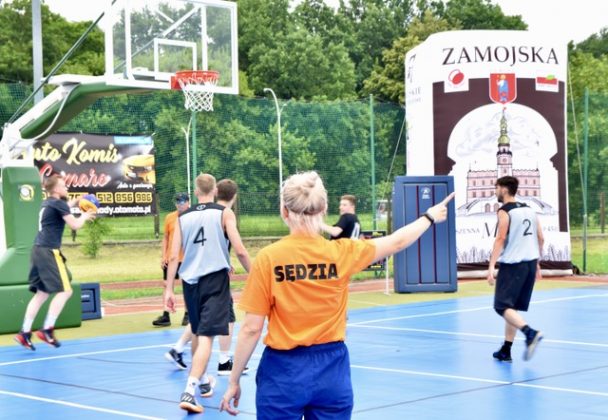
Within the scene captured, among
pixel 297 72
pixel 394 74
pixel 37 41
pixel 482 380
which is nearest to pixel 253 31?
pixel 297 72

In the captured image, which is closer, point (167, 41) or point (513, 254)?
point (513, 254)

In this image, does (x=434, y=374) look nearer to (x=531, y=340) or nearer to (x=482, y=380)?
(x=482, y=380)

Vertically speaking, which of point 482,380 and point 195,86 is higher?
point 195,86

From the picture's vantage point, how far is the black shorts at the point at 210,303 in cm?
895

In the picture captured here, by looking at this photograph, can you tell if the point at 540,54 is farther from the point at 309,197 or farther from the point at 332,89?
the point at 332,89

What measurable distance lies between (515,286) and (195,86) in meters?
6.32

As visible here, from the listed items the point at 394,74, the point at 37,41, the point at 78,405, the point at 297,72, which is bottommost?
the point at 78,405

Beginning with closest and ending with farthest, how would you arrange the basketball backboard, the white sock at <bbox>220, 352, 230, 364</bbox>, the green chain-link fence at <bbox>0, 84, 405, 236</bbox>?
the white sock at <bbox>220, 352, 230, 364</bbox> → the basketball backboard → the green chain-link fence at <bbox>0, 84, 405, 236</bbox>

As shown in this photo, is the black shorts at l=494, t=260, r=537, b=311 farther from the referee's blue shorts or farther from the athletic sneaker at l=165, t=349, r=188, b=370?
the referee's blue shorts

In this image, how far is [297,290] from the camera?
4984mm

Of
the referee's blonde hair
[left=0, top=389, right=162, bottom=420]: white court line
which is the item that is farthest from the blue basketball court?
the referee's blonde hair

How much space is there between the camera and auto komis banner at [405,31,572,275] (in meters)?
21.9

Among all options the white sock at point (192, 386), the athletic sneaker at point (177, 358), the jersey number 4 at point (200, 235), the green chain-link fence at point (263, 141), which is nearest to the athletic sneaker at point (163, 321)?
the athletic sneaker at point (177, 358)

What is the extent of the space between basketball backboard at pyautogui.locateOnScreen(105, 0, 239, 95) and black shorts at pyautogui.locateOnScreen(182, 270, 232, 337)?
5.68 meters
